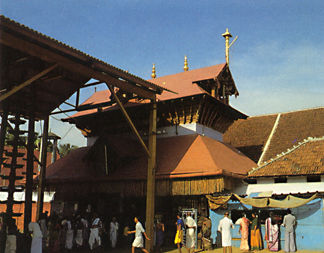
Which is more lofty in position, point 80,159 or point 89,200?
point 80,159

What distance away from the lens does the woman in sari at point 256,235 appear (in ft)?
46.0

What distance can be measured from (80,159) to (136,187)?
17.7ft

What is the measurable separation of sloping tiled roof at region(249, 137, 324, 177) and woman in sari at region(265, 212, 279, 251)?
2399 millimetres

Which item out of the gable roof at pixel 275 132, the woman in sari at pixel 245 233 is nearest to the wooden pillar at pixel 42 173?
the woman in sari at pixel 245 233

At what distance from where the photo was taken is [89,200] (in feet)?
63.0

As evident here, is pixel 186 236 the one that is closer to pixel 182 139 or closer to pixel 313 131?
pixel 182 139

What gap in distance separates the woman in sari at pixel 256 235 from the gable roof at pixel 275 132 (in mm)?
6004

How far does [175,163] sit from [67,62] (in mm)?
7289

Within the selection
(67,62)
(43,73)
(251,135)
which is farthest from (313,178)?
(43,73)

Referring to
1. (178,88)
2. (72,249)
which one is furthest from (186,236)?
(178,88)

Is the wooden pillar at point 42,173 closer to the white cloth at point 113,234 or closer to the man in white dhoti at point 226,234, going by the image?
the white cloth at point 113,234

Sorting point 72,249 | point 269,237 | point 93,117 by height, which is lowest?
point 72,249

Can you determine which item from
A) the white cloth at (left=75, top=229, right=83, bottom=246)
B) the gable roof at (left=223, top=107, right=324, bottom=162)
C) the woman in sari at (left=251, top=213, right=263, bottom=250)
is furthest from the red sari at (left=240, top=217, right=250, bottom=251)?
the white cloth at (left=75, top=229, right=83, bottom=246)

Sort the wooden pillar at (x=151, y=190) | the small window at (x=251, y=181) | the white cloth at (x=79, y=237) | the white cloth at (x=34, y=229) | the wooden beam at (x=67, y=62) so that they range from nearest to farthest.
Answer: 1. the wooden beam at (x=67, y=62)
2. the white cloth at (x=34, y=229)
3. the wooden pillar at (x=151, y=190)
4. the white cloth at (x=79, y=237)
5. the small window at (x=251, y=181)
